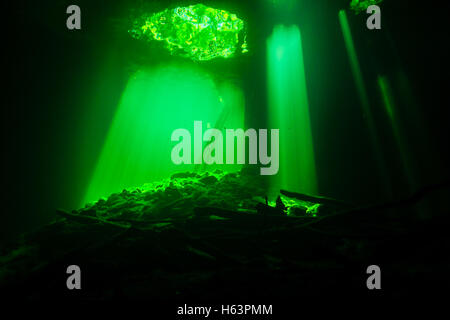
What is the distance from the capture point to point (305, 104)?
6.30 metres

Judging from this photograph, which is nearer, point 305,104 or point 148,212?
point 148,212

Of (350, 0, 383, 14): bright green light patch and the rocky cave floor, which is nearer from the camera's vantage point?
the rocky cave floor

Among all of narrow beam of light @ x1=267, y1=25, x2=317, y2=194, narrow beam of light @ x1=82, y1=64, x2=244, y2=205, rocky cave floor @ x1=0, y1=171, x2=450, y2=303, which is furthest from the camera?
narrow beam of light @ x1=82, y1=64, x2=244, y2=205

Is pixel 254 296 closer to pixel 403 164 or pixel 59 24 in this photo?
pixel 403 164

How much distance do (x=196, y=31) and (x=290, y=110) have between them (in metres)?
7.02

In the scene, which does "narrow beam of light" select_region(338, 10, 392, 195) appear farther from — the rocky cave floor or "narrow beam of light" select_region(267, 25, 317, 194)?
"narrow beam of light" select_region(267, 25, 317, 194)

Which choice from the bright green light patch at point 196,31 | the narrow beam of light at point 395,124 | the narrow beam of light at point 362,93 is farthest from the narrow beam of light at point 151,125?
the narrow beam of light at point 395,124

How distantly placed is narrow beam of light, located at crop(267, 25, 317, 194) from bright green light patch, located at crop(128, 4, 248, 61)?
116 inches

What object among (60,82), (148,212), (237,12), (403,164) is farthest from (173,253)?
(60,82)

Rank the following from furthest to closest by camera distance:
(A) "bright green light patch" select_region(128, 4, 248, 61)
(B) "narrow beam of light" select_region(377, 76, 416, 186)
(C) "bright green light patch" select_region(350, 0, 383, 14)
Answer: (A) "bright green light patch" select_region(128, 4, 248, 61) < (C) "bright green light patch" select_region(350, 0, 383, 14) < (B) "narrow beam of light" select_region(377, 76, 416, 186)

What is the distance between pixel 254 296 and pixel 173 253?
1.28 meters

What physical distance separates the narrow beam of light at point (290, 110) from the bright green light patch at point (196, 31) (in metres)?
2.96

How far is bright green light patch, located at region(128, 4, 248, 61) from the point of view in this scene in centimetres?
988

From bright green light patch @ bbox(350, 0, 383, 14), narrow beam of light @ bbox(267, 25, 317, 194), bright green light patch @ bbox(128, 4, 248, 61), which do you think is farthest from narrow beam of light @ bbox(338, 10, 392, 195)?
bright green light patch @ bbox(128, 4, 248, 61)
